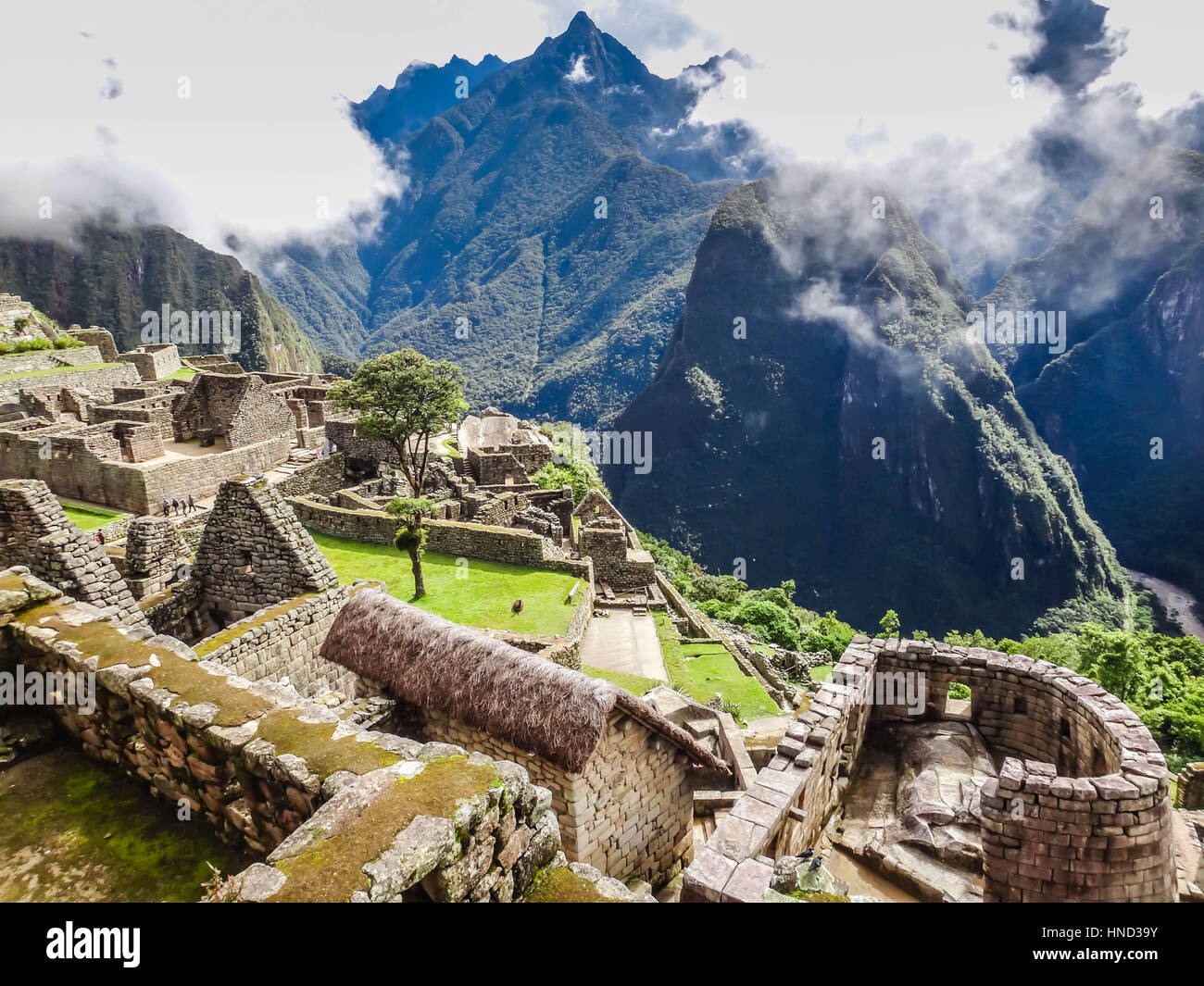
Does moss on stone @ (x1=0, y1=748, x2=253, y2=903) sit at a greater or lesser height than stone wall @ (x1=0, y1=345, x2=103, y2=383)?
lesser

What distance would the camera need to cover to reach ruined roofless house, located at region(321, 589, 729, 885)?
6.17m

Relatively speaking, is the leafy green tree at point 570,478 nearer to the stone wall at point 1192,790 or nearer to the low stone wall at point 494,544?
the low stone wall at point 494,544

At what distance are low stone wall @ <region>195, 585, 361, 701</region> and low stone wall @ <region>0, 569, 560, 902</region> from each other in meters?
1.74

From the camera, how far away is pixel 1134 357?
14688cm

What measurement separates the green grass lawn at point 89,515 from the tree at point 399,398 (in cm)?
802

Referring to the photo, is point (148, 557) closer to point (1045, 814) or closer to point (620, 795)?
point (620, 795)

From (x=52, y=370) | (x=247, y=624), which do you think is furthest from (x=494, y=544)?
(x=52, y=370)

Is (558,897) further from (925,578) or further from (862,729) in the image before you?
(925,578)

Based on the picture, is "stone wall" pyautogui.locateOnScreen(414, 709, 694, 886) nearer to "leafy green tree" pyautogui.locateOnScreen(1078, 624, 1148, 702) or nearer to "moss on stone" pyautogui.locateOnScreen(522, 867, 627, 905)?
"moss on stone" pyautogui.locateOnScreen(522, 867, 627, 905)

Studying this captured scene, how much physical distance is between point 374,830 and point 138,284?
18487 centimetres

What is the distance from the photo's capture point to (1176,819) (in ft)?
25.5

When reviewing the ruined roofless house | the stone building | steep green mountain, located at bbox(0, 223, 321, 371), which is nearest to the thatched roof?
the ruined roofless house
